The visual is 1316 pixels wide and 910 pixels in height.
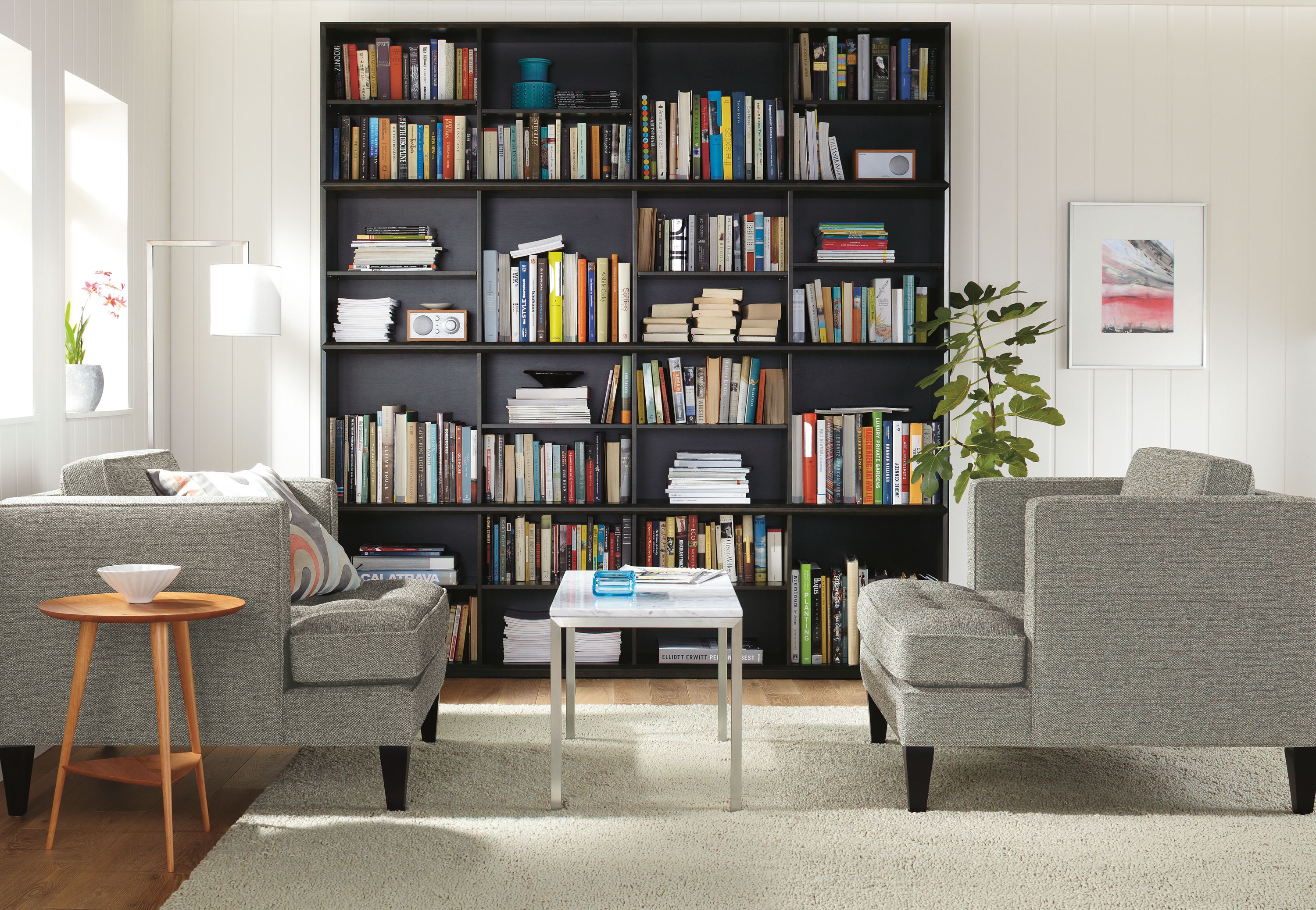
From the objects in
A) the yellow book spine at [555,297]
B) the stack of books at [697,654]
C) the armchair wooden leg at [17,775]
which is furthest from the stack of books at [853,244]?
the armchair wooden leg at [17,775]

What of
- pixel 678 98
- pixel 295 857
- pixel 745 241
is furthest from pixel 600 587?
pixel 678 98

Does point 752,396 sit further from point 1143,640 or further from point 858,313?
point 1143,640

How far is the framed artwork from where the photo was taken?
436cm

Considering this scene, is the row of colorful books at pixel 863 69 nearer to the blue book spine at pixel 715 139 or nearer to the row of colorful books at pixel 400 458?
the blue book spine at pixel 715 139

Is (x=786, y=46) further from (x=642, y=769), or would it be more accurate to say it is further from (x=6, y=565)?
(x=6, y=565)

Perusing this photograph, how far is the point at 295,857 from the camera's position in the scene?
2400 mm

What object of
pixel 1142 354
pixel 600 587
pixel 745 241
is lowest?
pixel 600 587

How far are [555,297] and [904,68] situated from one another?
1.60 m

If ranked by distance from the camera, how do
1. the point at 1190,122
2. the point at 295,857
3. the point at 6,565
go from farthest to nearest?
the point at 1190,122 → the point at 6,565 → the point at 295,857

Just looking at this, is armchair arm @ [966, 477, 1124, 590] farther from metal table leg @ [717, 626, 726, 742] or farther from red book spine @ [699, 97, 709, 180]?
red book spine @ [699, 97, 709, 180]

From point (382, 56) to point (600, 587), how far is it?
243 cm

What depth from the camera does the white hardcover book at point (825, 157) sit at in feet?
13.6

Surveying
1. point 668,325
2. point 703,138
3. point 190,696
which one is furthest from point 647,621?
point 703,138

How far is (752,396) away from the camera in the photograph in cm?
418
